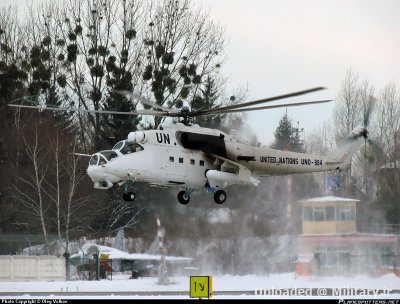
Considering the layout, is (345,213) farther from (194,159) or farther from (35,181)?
(35,181)

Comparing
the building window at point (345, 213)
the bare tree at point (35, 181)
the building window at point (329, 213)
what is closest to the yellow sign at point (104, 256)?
the bare tree at point (35, 181)

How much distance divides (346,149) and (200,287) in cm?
1425

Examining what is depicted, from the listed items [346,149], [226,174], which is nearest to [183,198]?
[226,174]

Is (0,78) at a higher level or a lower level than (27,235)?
higher

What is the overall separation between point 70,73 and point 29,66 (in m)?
2.97

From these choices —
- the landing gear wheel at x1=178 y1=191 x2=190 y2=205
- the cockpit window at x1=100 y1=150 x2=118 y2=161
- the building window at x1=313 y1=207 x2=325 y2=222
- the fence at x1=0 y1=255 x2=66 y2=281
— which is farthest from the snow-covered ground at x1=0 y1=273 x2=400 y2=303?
the cockpit window at x1=100 y1=150 x2=118 y2=161

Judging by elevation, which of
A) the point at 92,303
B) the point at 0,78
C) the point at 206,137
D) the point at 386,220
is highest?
the point at 0,78

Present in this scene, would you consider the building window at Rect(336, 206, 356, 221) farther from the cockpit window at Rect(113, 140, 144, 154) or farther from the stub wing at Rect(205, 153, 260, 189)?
the cockpit window at Rect(113, 140, 144, 154)

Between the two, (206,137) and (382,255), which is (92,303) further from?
(382,255)

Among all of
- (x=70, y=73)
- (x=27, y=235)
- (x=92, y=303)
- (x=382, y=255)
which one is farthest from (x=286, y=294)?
(x=70, y=73)

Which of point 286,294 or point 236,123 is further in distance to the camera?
point 236,123

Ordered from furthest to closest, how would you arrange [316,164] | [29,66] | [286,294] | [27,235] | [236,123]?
[29,66]
[27,235]
[236,123]
[316,164]
[286,294]

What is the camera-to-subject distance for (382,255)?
50.5 metres

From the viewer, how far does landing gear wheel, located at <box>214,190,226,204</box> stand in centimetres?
5116
